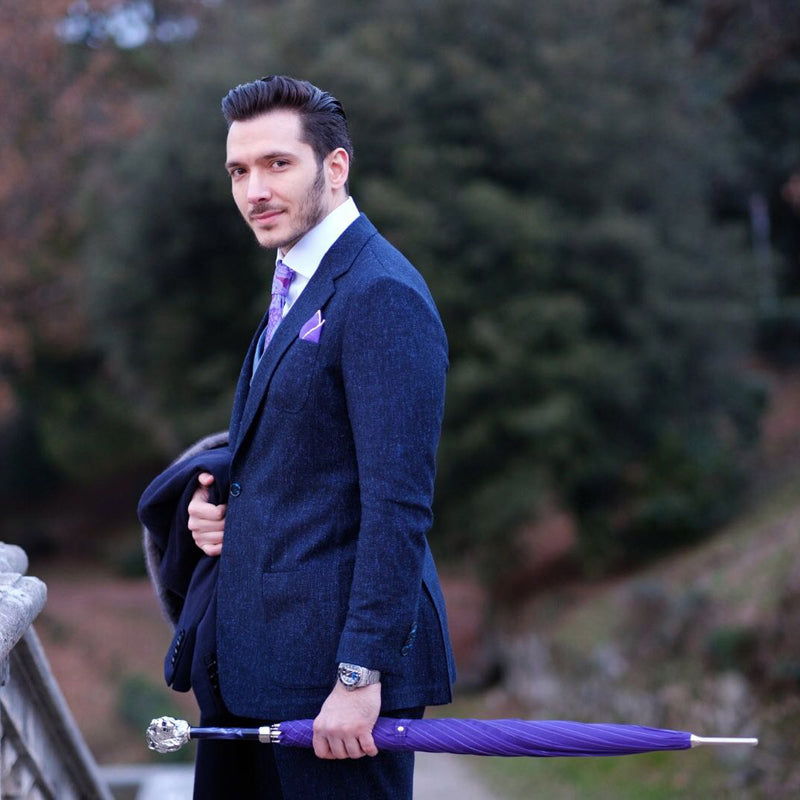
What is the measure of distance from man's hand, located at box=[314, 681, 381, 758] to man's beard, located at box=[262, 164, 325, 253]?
2.80 ft

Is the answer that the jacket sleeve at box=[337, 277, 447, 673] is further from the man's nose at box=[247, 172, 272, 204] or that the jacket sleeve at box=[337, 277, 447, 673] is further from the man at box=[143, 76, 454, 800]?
the man's nose at box=[247, 172, 272, 204]

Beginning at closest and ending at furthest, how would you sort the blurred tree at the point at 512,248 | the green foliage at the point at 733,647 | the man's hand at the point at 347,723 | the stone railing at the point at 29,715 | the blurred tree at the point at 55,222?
1. the man's hand at the point at 347,723
2. the stone railing at the point at 29,715
3. the green foliage at the point at 733,647
4. the blurred tree at the point at 512,248
5. the blurred tree at the point at 55,222

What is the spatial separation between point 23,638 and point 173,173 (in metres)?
9.90

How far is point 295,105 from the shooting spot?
2.21 m

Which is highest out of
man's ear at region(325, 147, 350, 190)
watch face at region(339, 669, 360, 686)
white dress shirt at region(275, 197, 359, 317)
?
man's ear at region(325, 147, 350, 190)

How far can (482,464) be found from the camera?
36.1 ft

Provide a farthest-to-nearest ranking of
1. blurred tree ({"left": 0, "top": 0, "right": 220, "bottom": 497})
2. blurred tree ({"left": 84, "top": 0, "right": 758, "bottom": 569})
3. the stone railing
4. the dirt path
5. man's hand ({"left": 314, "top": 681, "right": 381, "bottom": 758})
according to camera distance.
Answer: blurred tree ({"left": 0, "top": 0, "right": 220, "bottom": 497})
blurred tree ({"left": 84, "top": 0, "right": 758, "bottom": 569})
the dirt path
the stone railing
man's hand ({"left": 314, "top": 681, "right": 381, "bottom": 758})

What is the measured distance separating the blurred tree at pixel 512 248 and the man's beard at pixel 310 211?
809cm

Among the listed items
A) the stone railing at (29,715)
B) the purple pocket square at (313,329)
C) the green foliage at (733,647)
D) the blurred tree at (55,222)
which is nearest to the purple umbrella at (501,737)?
the stone railing at (29,715)

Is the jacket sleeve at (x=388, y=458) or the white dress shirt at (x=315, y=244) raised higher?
the white dress shirt at (x=315, y=244)

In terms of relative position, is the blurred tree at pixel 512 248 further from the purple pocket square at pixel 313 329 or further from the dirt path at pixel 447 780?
the purple pocket square at pixel 313 329

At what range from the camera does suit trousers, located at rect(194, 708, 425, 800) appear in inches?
84.3

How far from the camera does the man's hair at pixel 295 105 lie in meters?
2.20

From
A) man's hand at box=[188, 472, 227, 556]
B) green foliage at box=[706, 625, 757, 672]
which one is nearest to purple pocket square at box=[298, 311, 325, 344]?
man's hand at box=[188, 472, 227, 556]
